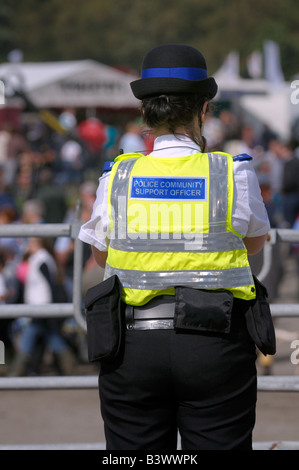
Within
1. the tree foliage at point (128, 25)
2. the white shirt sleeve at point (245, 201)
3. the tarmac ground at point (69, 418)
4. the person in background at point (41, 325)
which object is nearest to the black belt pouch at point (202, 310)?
the white shirt sleeve at point (245, 201)

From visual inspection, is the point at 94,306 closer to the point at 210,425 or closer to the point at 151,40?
the point at 210,425

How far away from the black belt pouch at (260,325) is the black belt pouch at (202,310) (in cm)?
9

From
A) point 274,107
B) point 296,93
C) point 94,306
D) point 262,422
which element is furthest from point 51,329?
point 274,107

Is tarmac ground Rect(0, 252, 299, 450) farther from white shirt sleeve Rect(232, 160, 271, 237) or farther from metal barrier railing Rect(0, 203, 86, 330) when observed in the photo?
white shirt sleeve Rect(232, 160, 271, 237)

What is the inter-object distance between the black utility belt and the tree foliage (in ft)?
252

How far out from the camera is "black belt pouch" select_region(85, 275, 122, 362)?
8.66 feet

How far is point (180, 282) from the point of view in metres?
2.60

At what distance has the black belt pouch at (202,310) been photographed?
2.57m

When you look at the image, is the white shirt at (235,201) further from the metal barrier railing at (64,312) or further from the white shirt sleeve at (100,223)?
the metal barrier railing at (64,312)

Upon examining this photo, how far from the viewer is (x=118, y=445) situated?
2.67m

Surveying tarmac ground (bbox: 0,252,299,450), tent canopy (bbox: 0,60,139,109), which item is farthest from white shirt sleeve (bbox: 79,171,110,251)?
tent canopy (bbox: 0,60,139,109)

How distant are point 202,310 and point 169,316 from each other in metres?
0.10

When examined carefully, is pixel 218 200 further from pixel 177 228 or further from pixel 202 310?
pixel 202 310
